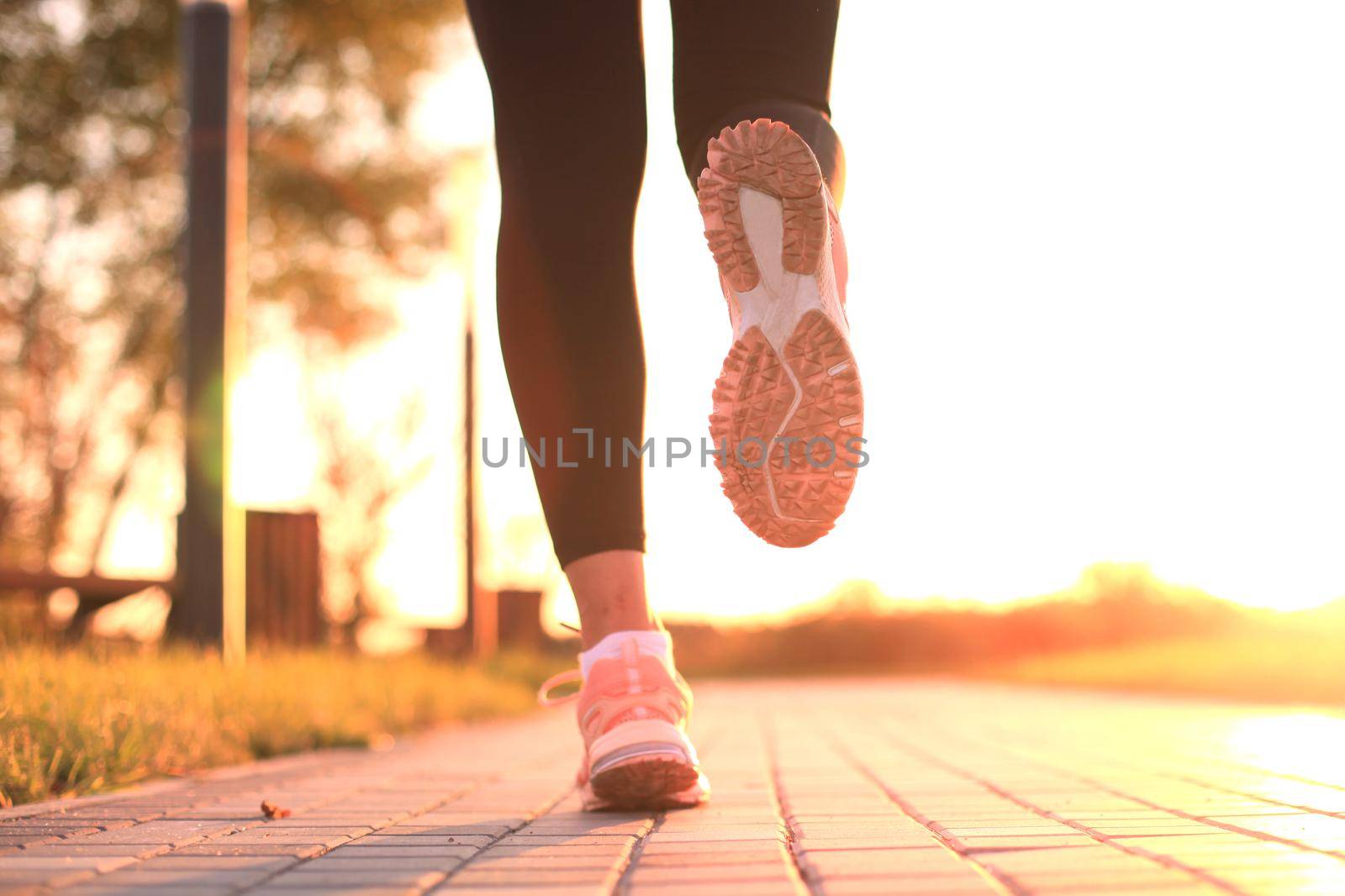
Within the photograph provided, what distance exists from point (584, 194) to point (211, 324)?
14.4ft

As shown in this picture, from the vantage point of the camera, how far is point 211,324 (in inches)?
237

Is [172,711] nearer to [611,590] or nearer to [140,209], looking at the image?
[611,590]

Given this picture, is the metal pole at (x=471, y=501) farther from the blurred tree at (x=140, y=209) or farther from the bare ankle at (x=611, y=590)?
the bare ankle at (x=611, y=590)

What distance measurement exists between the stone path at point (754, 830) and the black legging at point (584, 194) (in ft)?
1.61

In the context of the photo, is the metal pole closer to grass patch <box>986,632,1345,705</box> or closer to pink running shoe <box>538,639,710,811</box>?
grass patch <box>986,632,1345,705</box>

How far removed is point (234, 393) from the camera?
6098 millimetres

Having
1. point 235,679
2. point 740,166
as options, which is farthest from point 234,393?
point 740,166

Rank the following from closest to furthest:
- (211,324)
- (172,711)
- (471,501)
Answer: (172,711) < (211,324) < (471,501)

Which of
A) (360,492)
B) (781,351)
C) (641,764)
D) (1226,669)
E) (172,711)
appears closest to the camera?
(781,351)

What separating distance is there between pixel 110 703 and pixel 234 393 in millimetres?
3175

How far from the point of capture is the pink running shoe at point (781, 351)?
1.83 m

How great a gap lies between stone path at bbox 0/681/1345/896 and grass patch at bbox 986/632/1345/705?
561cm

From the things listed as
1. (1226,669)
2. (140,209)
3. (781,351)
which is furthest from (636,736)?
(140,209)

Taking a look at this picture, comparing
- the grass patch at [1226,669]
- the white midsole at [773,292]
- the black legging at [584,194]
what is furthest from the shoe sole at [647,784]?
the grass patch at [1226,669]
